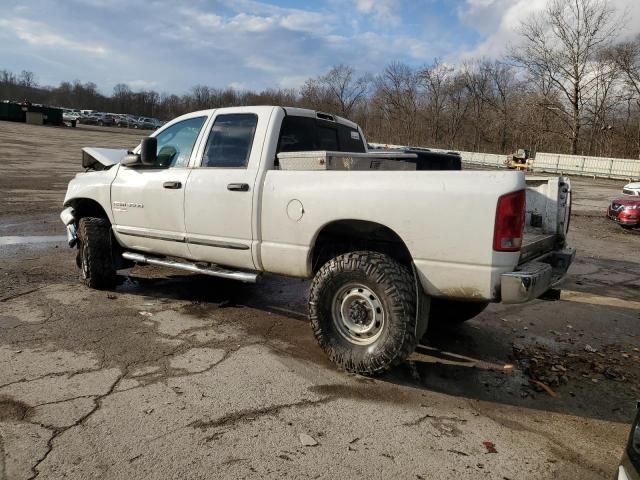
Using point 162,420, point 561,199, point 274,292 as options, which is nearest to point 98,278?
point 274,292

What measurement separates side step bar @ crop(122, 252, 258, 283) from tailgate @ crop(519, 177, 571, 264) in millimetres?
2500

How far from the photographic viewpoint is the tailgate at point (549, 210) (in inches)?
178

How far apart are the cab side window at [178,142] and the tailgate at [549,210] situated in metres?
3.29

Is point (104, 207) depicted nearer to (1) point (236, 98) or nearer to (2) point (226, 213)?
(2) point (226, 213)

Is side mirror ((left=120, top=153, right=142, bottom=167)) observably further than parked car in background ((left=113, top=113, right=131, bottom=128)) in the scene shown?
No

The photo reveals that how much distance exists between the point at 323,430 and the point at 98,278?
3.82 meters

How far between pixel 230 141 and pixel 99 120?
79379 mm

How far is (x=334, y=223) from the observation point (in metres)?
4.17

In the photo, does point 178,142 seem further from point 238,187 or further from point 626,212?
point 626,212

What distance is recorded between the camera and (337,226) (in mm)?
4238

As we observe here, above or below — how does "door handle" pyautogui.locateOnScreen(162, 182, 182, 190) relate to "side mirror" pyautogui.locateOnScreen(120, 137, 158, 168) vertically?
below

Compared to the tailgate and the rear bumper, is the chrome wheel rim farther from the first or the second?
the rear bumper

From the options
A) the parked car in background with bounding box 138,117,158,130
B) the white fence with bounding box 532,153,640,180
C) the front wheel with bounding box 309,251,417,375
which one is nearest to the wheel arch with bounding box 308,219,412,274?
the front wheel with bounding box 309,251,417,375

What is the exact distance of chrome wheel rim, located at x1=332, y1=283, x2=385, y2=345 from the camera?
13.1 feet
